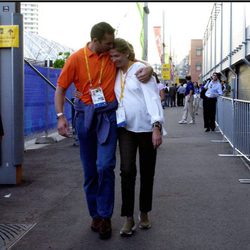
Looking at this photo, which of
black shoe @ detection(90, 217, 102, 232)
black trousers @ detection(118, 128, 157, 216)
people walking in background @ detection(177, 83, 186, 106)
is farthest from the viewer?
people walking in background @ detection(177, 83, 186, 106)

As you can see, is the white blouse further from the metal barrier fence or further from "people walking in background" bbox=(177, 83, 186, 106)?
"people walking in background" bbox=(177, 83, 186, 106)

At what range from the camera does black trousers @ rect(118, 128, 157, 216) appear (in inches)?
188

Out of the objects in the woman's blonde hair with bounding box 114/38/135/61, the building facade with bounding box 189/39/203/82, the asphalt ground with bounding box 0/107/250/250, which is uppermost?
the building facade with bounding box 189/39/203/82

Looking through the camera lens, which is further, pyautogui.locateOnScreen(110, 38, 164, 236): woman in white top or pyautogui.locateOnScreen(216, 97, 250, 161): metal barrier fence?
pyautogui.locateOnScreen(216, 97, 250, 161): metal barrier fence

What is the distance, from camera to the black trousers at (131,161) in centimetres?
478

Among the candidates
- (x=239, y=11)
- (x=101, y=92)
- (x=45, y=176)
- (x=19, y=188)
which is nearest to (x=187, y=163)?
(x=45, y=176)

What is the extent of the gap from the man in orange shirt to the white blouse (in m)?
0.08

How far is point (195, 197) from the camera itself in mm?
6371

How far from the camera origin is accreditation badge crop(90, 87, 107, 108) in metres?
4.62

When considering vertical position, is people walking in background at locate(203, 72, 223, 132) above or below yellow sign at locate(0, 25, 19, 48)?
below

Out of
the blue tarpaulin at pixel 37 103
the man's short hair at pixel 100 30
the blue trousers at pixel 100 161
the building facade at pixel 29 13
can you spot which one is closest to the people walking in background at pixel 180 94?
the building facade at pixel 29 13

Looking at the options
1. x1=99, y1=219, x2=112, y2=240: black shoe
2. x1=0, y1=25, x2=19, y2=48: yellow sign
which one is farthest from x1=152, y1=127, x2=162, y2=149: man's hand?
x1=0, y1=25, x2=19, y2=48: yellow sign

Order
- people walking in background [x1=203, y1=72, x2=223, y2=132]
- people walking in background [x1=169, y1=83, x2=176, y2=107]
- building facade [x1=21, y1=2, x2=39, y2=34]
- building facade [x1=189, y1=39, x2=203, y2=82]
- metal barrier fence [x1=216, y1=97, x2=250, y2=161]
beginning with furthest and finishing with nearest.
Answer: building facade [x1=189, y1=39, x2=203, y2=82], people walking in background [x1=169, y1=83, x2=176, y2=107], people walking in background [x1=203, y1=72, x2=223, y2=132], metal barrier fence [x1=216, y1=97, x2=250, y2=161], building facade [x1=21, y1=2, x2=39, y2=34]

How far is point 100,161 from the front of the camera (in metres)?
4.69
